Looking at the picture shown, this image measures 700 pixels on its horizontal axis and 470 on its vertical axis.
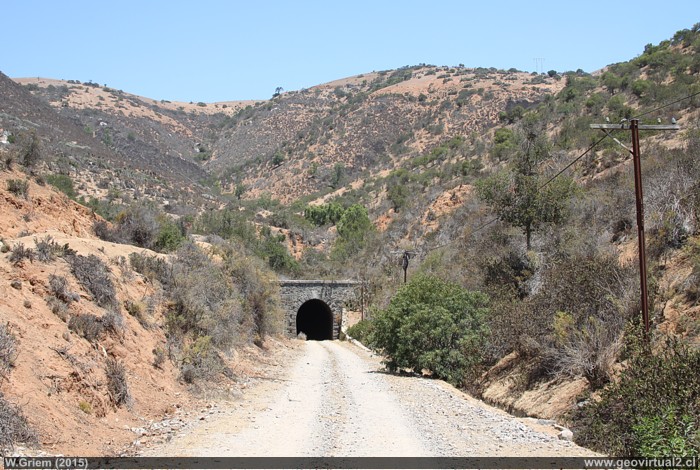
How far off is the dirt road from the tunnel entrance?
3574 cm

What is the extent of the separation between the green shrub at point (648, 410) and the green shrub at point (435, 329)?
8418mm

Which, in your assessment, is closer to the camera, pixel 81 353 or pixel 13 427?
pixel 13 427

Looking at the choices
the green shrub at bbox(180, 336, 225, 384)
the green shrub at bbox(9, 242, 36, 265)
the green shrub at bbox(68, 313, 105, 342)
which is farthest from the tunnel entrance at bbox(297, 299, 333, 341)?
the green shrub at bbox(68, 313, 105, 342)

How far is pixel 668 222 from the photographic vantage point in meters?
17.4

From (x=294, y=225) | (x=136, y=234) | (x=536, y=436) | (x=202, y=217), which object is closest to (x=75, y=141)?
(x=202, y=217)

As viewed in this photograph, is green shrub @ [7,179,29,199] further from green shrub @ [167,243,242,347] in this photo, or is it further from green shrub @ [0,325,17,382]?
green shrub @ [0,325,17,382]

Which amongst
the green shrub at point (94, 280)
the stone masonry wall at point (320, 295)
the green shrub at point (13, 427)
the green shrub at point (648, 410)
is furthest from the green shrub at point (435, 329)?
the stone masonry wall at point (320, 295)

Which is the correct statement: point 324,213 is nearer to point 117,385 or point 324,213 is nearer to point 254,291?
point 254,291

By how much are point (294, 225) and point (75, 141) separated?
2276 cm

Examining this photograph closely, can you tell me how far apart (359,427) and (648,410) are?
4.79m

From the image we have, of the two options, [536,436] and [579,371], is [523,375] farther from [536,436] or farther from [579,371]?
[536,436]

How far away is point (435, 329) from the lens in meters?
19.8

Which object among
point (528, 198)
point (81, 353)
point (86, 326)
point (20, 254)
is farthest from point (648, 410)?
point (528, 198)

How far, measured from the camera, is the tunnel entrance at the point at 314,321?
54162 millimetres
